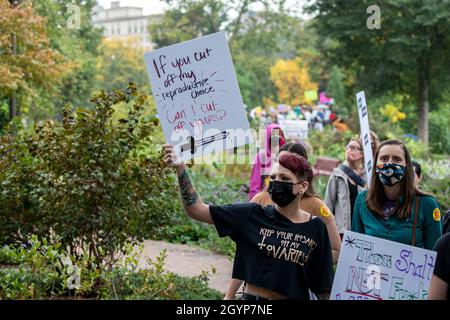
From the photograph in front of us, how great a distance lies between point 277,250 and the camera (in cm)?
368

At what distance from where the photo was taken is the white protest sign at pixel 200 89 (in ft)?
14.6

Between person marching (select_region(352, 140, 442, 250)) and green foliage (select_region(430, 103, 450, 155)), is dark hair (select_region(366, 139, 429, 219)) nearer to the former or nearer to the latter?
person marching (select_region(352, 140, 442, 250))

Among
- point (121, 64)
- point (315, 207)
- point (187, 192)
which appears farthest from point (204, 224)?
point (121, 64)

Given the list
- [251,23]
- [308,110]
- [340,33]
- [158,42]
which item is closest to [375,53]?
[340,33]

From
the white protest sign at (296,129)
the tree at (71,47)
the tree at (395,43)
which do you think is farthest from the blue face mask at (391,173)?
the tree at (395,43)

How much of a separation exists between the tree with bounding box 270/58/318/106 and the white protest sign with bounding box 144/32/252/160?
56.7m

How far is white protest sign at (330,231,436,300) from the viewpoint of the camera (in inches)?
149

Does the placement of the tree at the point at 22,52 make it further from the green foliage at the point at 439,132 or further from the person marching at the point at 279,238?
the green foliage at the point at 439,132

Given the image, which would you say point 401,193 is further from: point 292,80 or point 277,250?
point 292,80

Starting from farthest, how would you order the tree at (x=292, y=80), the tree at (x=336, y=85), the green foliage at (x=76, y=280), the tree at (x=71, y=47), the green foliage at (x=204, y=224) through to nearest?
1. the tree at (x=292, y=80)
2. the tree at (x=336, y=85)
3. the tree at (x=71, y=47)
4. the green foliage at (x=204, y=224)
5. the green foliage at (x=76, y=280)

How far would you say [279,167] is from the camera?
12.8ft

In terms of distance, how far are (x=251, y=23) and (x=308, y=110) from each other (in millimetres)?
20809

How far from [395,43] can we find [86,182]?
93.5ft

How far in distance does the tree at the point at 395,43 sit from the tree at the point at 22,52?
17330 mm
